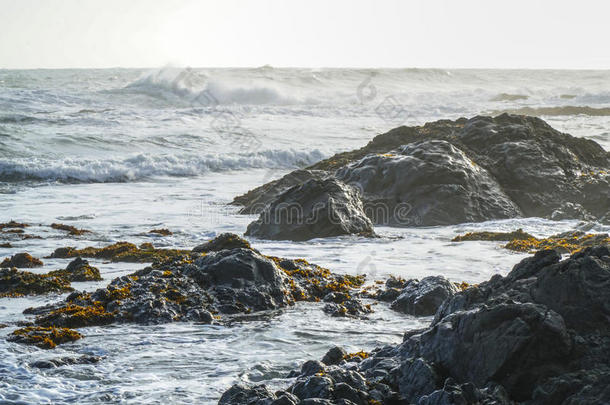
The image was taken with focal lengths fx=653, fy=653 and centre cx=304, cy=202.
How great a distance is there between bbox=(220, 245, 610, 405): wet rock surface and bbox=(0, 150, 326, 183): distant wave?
20.2 m

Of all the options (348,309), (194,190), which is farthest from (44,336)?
(194,190)

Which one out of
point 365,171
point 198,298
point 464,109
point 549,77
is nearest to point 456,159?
point 365,171

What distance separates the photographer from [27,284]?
9.12 meters

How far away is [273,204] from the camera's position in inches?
547

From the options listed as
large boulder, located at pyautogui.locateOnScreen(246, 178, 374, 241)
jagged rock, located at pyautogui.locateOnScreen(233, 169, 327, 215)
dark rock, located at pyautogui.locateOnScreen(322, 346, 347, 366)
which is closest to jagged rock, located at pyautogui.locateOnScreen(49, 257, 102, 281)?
large boulder, located at pyautogui.locateOnScreen(246, 178, 374, 241)

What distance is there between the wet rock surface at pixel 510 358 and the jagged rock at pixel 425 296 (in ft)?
8.13

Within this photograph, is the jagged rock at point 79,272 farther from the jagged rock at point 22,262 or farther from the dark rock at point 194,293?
the dark rock at point 194,293

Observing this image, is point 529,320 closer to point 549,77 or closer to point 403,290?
point 403,290

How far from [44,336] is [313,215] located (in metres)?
7.30

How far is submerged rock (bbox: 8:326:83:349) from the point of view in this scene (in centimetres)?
670

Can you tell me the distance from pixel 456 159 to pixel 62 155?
1846 centimetres

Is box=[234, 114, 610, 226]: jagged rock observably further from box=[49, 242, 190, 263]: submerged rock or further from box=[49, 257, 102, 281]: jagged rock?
box=[49, 257, 102, 281]: jagged rock

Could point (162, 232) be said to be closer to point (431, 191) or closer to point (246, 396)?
point (431, 191)

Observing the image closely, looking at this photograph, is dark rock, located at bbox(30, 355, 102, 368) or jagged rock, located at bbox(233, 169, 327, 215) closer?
dark rock, located at bbox(30, 355, 102, 368)
